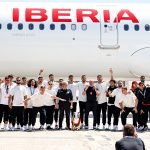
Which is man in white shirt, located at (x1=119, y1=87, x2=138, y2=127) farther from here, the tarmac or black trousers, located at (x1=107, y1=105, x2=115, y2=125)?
the tarmac

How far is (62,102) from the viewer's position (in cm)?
1553

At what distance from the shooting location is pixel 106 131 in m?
15.3

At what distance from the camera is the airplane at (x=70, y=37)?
19.7 meters

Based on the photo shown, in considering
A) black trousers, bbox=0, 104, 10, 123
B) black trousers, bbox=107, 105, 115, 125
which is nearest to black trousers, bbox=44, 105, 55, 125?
black trousers, bbox=0, 104, 10, 123

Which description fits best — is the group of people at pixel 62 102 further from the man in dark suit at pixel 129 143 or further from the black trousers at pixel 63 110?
the man in dark suit at pixel 129 143

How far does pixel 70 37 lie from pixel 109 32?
6.19 feet

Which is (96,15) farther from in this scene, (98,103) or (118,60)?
(98,103)

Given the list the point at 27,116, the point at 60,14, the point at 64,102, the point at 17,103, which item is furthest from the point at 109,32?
the point at 17,103

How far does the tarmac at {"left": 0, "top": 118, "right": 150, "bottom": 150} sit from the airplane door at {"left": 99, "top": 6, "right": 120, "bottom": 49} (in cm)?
561

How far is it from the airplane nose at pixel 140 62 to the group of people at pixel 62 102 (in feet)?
14.7

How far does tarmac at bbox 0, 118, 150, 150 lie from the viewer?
1138cm

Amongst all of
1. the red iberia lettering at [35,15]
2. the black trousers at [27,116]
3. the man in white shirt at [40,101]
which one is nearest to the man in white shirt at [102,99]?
the man in white shirt at [40,101]

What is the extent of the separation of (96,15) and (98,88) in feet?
16.9

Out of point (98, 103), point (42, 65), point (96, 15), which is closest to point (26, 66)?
point (42, 65)
